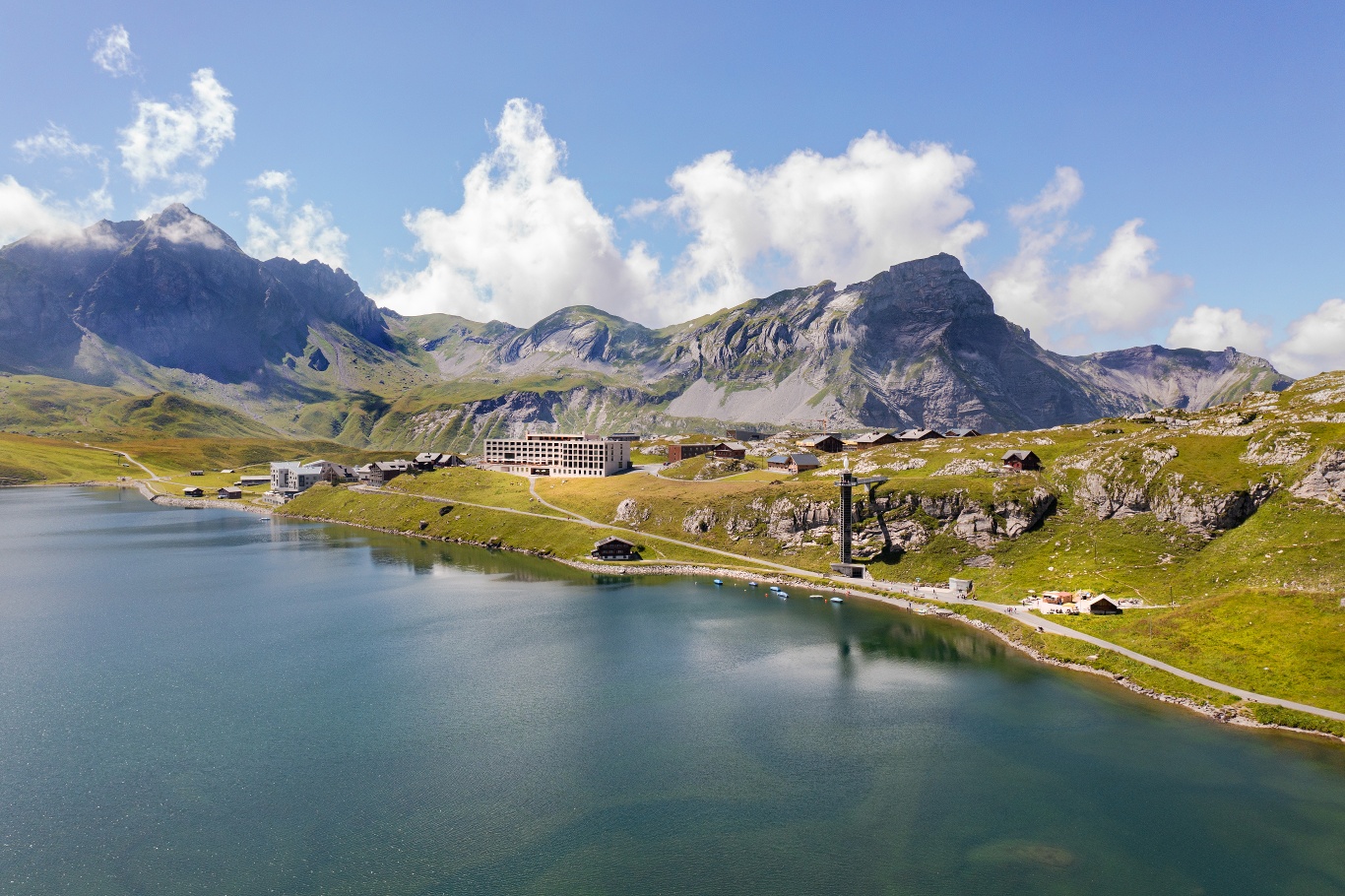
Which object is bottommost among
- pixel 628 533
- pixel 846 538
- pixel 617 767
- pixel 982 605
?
pixel 617 767

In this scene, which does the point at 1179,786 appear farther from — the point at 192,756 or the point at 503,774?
the point at 192,756

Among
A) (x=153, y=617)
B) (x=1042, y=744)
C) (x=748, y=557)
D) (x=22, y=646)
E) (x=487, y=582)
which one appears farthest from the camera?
(x=748, y=557)

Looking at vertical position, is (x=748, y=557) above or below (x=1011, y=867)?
above

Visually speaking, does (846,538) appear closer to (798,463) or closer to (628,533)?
(628,533)

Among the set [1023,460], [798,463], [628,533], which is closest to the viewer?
[1023,460]

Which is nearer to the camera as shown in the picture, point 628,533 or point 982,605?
point 982,605

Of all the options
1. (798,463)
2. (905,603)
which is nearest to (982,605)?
(905,603)

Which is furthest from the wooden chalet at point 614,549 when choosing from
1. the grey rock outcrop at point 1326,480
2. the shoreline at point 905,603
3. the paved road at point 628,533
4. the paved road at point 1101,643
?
the grey rock outcrop at point 1326,480

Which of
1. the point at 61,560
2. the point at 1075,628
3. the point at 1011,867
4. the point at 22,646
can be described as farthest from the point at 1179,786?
the point at 61,560
